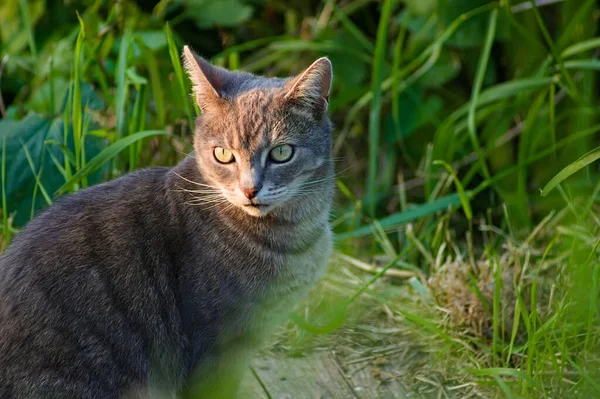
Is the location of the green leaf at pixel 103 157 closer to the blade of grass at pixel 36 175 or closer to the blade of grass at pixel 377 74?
the blade of grass at pixel 36 175

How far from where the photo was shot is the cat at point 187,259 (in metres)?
2.26

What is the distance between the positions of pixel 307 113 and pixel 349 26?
1527 millimetres

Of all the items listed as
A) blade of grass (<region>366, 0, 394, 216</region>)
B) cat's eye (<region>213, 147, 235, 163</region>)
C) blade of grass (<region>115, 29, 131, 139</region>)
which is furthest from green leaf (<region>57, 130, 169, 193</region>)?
blade of grass (<region>366, 0, 394, 216</region>)

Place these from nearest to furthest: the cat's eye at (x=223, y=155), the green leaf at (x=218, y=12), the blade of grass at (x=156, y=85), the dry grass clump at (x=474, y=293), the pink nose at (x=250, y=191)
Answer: the pink nose at (x=250, y=191) < the cat's eye at (x=223, y=155) < the dry grass clump at (x=474, y=293) < the blade of grass at (x=156, y=85) < the green leaf at (x=218, y=12)

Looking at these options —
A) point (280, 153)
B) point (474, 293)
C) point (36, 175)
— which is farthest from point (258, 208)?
point (36, 175)

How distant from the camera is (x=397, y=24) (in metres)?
4.21

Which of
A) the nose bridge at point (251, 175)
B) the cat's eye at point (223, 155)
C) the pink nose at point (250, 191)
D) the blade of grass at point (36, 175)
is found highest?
the cat's eye at point (223, 155)

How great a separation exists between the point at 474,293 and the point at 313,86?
2.92ft

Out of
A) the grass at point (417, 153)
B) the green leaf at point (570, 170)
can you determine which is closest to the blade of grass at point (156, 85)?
the grass at point (417, 153)

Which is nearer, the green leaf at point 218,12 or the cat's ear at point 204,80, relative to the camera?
the cat's ear at point 204,80

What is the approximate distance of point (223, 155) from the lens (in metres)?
2.49

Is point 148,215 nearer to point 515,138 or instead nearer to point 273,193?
point 273,193

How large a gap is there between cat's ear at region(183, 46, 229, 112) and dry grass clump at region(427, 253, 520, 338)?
37.9 inches

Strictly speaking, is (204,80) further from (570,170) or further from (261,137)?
(570,170)
